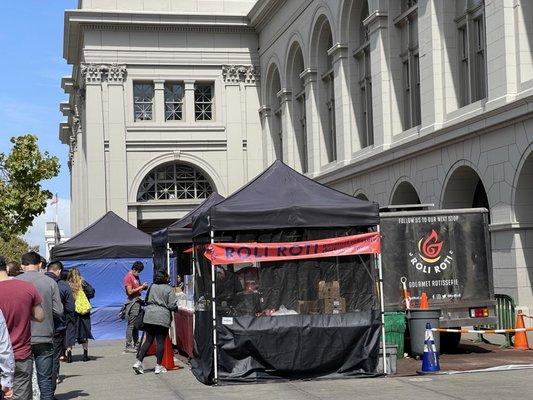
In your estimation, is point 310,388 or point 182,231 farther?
point 182,231

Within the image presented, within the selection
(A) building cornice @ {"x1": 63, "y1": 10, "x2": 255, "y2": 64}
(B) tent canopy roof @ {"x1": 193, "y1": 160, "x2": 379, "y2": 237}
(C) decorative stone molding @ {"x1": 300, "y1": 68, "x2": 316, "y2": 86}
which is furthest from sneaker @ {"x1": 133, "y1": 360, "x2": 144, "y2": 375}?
(A) building cornice @ {"x1": 63, "y1": 10, "x2": 255, "y2": 64}

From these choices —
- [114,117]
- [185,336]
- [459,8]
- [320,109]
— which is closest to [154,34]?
[114,117]

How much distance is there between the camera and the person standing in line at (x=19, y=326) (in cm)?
870

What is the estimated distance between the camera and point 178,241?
67.9ft

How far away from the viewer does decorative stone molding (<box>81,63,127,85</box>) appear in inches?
1821

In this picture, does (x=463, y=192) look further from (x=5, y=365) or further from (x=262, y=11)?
(x=5, y=365)

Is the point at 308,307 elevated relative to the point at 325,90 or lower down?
lower down

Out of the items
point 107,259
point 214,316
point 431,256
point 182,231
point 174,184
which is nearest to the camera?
point 214,316

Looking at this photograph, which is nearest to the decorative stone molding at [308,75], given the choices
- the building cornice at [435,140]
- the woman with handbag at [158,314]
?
the building cornice at [435,140]

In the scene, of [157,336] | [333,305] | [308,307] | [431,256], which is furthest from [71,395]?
[431,256]

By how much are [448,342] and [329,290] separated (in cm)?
422

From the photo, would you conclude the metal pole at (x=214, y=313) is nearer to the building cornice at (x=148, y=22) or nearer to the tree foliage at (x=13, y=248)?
the building cornice at (x=148, y=22)

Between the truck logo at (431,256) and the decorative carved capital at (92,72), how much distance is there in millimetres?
31153

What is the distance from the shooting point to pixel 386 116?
102 feet
